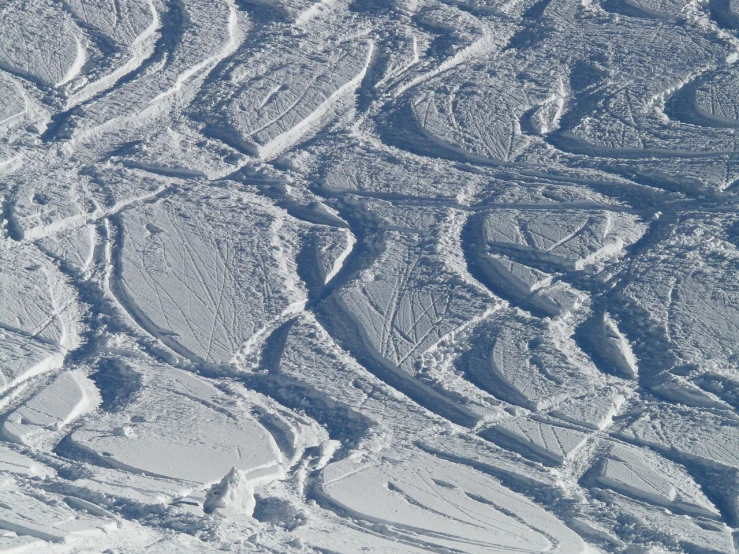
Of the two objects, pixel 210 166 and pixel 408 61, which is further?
pixel 408 61

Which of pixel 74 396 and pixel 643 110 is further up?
pixel 643 110

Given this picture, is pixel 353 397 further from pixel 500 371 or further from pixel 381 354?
pixel 500 371

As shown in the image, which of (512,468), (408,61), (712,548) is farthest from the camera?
(408,61)

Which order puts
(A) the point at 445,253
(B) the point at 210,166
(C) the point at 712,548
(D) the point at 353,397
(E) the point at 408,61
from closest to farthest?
(C) the point at 712,548, (D) the point at 353,397, (A) the point at 445,253, (B) the point at 210,166, (E) the point at 408,61

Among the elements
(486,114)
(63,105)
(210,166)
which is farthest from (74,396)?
(486,114)

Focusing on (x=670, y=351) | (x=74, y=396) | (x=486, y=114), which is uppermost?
(x=486, y=114)

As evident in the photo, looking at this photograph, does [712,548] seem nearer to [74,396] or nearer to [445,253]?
[445,253]
